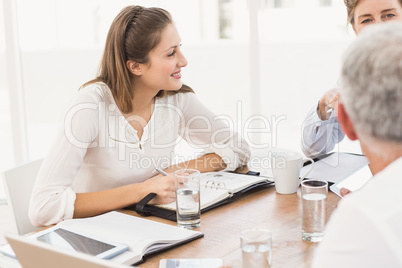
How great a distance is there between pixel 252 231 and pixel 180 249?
10.1 inches

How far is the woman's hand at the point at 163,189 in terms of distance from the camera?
5.57 feet

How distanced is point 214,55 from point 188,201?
252 centimetres

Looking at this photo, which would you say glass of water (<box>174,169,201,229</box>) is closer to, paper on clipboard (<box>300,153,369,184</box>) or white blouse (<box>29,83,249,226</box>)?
white blouse (<box>29,83,249,226</box>)

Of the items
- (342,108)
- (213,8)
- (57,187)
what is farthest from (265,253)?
(213,8)

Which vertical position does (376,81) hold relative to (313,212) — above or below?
above

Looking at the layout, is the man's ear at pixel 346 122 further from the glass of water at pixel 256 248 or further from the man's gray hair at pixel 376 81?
the glass of water at pixel 256 248

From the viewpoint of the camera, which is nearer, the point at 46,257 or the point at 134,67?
the point at 46,257

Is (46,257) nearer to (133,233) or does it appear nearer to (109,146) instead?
(133,233)

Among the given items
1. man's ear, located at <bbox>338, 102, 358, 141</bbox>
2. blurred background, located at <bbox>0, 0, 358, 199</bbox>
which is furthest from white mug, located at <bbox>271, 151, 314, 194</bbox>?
blurred background, located at <bbox>0, 0, 358, 199</bbox>

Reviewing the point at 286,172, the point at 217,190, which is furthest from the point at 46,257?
the point at 286,172

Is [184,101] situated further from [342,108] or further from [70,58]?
[70,58]

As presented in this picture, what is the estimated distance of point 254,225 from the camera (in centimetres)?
153

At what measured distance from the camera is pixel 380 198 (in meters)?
0.80

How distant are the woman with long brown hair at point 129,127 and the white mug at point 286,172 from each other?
0.35m
